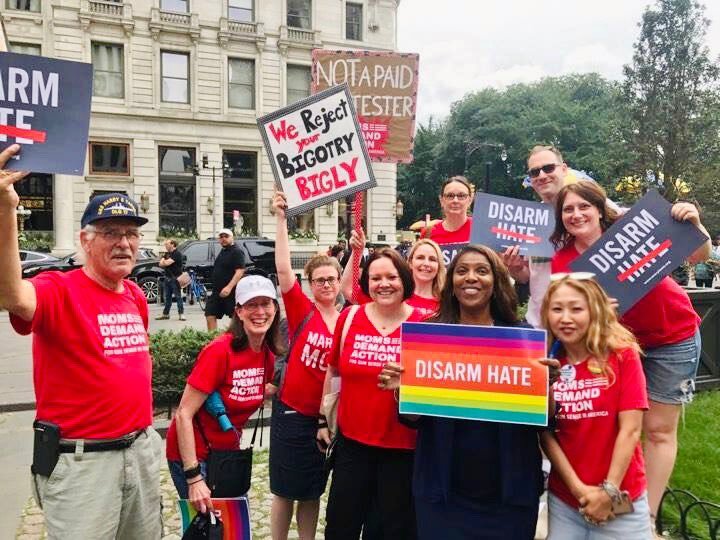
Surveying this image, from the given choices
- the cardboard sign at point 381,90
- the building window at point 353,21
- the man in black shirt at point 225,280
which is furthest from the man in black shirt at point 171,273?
the building window at point 353,21

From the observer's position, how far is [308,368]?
12.0 feet

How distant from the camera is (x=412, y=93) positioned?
5832mm

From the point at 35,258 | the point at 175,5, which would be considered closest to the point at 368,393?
the point at 35,258

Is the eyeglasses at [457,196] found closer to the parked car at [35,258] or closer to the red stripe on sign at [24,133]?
the red stripe on sign at [24,133]

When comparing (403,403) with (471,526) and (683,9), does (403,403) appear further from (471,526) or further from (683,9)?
(683,9)

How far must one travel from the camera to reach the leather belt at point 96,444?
2604 millimetres

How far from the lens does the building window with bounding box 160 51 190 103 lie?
105ft

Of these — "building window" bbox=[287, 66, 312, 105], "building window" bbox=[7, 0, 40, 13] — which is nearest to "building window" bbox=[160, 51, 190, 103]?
"building window" bbox=[287, 66, 312, 105]

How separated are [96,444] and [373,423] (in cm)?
131

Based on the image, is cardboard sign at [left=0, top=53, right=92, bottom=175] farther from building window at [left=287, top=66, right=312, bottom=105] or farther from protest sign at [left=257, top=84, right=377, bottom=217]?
building window at [left=287, top=66, right=312, bottom=105]

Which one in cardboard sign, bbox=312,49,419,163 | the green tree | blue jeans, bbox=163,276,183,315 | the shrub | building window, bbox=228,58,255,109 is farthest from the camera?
building window, bbox=228,58,255,109

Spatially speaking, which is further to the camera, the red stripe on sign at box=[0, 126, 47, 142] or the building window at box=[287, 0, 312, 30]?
the building window at box=[287, 0, 312, 30]

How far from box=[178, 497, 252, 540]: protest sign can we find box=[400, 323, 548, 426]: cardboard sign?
1.19 meters

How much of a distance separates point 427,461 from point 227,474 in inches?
47.8
